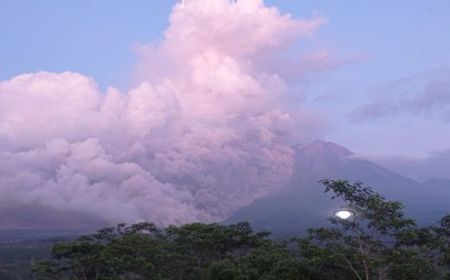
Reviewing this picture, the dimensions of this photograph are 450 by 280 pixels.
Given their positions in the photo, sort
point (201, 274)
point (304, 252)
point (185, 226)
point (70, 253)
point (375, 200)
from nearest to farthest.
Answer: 1. point (375, 200)
2. point (304, 252)
3. point (70, 253)
4. point (201, 274)
5. point (185, 226)

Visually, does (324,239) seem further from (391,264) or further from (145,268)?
(145,268)

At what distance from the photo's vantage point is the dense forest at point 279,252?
821 inches

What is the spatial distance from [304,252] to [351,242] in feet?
15.4

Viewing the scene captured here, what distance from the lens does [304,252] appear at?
2652cm

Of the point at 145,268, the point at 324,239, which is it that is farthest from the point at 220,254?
the point at 324,239

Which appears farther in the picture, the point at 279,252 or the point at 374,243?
the point at 279,252

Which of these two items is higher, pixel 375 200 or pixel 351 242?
pixel 375 200

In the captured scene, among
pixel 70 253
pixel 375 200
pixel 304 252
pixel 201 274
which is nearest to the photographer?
pixel 375 200

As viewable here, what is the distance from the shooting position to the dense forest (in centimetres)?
2084

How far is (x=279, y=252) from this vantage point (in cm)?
3009

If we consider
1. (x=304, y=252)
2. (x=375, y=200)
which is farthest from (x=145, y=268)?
(x=375, y=200)

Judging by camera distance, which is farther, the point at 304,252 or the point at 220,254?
the point at 220,254

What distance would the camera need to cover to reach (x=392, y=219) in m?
20.4

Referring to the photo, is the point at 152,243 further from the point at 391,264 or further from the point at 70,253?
the point at 391,264
